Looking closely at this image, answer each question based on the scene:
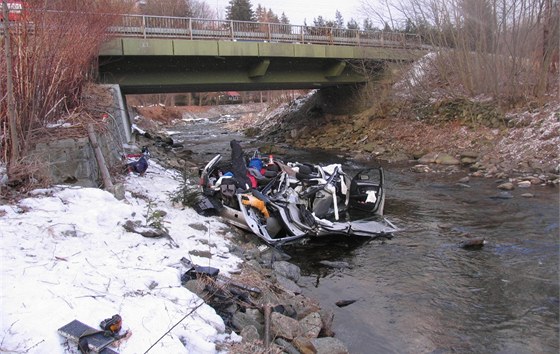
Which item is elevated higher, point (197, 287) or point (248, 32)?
point (248, 32)

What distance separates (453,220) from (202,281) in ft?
22.7

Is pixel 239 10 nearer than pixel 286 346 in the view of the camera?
No

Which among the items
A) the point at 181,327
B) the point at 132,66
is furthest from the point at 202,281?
the point at 132,66

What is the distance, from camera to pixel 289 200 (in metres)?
9.22

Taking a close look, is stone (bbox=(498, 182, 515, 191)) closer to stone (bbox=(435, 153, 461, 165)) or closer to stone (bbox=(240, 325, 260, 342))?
stone (bbox=(435, 153, 461, 165))

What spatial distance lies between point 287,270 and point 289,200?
1958mm

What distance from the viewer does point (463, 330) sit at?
18.6 feet

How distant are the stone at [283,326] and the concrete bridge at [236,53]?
13734 millimetres

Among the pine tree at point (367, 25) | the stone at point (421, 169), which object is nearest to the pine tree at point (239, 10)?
the pine tree at point (367, 25)

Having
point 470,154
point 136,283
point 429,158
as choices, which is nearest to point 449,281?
point 136,283

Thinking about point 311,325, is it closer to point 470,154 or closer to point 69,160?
point 69,160

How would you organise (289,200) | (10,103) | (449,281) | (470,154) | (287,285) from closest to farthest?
(10,103), (287,285), (449,281), (289,200), (470,154)

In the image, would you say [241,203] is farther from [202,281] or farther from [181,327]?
[181,327]

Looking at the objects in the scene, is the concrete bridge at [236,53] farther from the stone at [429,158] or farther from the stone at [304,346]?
the stone at [304,346]
